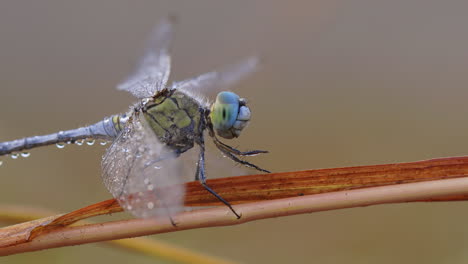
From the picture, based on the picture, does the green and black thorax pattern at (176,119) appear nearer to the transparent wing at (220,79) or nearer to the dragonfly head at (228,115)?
the dragonfly head at (228,115)

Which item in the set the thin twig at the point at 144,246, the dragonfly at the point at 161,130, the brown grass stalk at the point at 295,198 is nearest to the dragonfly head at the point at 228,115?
the dragonfly at the point at 161,130

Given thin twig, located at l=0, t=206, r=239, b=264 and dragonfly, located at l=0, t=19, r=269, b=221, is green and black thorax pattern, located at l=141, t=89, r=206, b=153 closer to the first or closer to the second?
dragonfly, located at l=0, t=19, r=269, b=221

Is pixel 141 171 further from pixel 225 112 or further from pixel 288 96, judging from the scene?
pixel 288 96

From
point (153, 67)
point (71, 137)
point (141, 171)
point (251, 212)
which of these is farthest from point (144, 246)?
point (153, 67)

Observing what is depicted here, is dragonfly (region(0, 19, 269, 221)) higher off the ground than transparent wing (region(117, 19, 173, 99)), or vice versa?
transparent wing (region(117, 19, 173, 99))

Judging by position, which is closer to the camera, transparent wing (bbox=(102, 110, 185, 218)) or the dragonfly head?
transparent wing (bbox=(102, 110, 185, 218))

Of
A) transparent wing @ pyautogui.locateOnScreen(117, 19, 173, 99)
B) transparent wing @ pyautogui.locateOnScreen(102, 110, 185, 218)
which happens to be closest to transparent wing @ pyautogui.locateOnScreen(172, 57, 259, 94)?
transparent wing @ pyautogui.locateOnScreen(117, 19, 173, 99)
